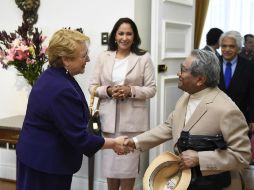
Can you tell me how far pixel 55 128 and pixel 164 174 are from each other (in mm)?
611

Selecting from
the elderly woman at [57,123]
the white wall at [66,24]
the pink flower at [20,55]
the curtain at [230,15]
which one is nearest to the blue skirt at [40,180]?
the elderly woman at [57,123]

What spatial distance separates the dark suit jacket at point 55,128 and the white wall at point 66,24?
1.47m

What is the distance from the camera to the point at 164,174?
1979 mm

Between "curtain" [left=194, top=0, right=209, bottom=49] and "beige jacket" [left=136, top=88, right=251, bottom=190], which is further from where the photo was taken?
"curtain" [left=194, top=0, right=209, bottom=49]

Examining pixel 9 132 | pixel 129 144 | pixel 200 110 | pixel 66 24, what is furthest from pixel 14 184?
pixel 200 110

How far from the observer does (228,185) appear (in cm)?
192

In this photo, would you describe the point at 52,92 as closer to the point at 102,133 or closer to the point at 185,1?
the point at 102,133

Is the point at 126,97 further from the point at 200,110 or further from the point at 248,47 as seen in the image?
the point at 248,47

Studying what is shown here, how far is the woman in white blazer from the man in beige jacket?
2.33 ft

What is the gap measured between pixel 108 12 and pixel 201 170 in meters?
1.74

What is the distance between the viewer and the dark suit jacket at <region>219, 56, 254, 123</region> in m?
2.92

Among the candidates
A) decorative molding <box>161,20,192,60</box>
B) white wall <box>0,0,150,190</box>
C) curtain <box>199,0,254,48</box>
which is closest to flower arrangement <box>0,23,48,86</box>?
white wall <box>0,0,150,190</box>

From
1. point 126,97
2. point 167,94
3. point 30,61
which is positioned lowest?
point 167,94

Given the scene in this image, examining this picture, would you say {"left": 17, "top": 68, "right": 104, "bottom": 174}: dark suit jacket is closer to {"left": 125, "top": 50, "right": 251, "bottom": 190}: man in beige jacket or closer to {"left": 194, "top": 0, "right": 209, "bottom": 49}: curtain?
{"left": 125, "top": 50, "right": 251, "bottom": 190}: man in beige jacket
